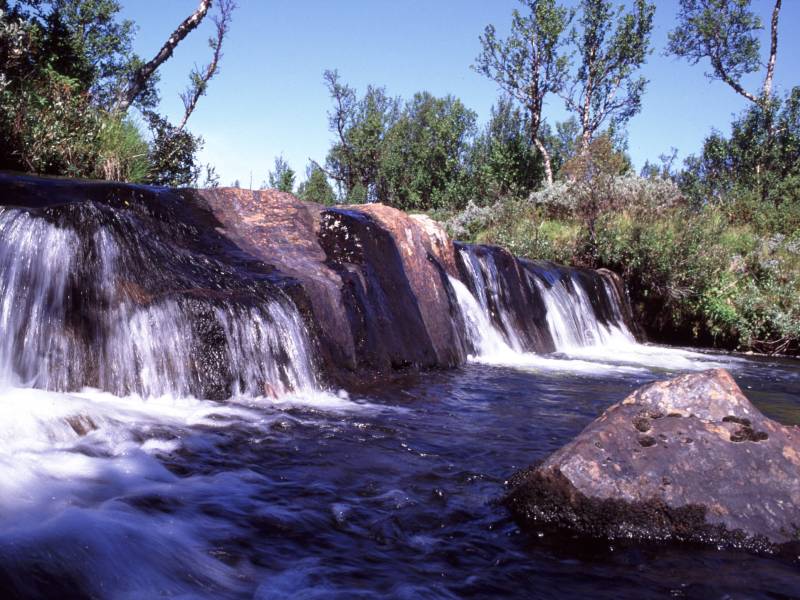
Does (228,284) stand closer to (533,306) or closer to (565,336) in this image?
(533,306)

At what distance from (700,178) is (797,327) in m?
21.4

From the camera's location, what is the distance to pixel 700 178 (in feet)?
108

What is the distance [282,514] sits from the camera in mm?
2998

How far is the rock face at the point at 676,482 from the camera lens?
2.90 m

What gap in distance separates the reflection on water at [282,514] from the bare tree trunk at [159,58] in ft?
49.0

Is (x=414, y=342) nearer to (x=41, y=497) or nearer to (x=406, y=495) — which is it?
(x=406, y=495)

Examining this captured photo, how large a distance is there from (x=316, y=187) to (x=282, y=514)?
180ft

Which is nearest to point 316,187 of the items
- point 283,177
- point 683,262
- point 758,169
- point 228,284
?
point 283,177

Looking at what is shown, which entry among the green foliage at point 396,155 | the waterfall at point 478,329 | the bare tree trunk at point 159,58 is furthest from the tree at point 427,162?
the waterfall at point 478,329

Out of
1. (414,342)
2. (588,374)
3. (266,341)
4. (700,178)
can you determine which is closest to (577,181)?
(588,374)


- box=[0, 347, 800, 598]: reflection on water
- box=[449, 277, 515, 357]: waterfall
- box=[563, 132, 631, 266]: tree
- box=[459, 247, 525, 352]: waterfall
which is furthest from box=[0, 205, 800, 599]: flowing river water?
box=[563, 132, 631, 266]: tree

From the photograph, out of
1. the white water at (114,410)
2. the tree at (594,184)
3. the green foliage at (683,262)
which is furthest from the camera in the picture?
the tree at (594,184)

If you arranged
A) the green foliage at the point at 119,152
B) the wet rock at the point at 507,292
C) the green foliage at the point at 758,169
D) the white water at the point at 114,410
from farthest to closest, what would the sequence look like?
the green foliage at the point at 758,169 → the green foliage at the point at 119,152 → the wet rock at the point at 507,292 → the white water at the point at 114,410

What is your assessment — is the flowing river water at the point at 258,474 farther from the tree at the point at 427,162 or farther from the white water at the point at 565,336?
the tree at the point at 427,162
